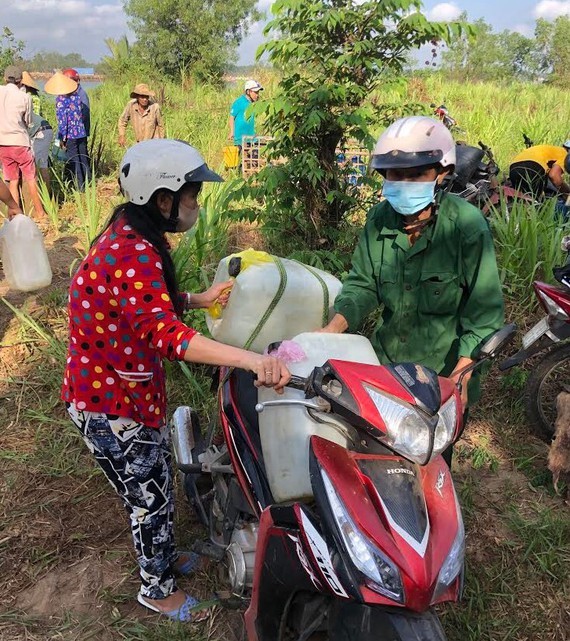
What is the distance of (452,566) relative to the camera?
114 centimetres

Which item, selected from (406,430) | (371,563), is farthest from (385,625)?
(406,430)

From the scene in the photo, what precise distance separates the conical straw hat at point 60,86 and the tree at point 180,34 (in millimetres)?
13859

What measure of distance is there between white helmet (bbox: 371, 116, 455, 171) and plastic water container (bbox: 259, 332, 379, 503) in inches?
24.2

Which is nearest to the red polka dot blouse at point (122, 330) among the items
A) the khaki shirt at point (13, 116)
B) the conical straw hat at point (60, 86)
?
the khaki shirt at point (13, 116)

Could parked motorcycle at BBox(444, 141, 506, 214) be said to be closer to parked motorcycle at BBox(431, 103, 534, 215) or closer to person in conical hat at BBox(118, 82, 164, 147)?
parked motorcycle at BBox(431, 103, 534, 215)

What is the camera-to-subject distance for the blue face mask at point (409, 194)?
1.78m

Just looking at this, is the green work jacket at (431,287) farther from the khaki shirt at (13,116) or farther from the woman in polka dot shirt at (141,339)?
the khaki shirt at (13,116)

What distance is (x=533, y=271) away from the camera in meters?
3.51

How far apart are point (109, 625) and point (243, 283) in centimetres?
135

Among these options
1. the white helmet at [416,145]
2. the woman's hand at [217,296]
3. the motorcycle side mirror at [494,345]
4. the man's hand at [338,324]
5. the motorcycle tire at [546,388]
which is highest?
the white helmet at [416,145]

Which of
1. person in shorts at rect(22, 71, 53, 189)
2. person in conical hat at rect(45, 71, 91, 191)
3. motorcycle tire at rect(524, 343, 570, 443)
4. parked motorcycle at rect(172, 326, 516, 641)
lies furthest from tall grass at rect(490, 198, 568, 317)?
person in shorts at rect(22, 71, 53, 189)

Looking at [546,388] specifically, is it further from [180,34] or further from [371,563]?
[180,34]

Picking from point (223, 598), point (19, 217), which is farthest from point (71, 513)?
point (19, 217)

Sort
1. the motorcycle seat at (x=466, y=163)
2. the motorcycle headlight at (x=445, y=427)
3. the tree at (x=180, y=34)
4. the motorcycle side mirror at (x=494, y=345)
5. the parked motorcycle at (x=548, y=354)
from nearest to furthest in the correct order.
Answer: the motorcycle headlight at (x=445, y=427)
the motorcycle side mirror at (x=494, y=345)
the parked motorcycle at (x=548, y=354)
the motorcycle seat at (x=466, y=163)
the tree at (x=180, y=34)
